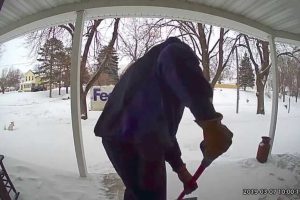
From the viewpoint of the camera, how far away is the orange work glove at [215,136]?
27.0 inches

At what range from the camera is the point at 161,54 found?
0.70 metres

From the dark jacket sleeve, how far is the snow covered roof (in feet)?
3.05

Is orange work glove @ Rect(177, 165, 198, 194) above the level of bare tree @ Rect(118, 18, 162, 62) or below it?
below

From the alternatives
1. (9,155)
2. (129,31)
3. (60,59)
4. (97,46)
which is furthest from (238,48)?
(9,155)

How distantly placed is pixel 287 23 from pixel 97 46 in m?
1.09

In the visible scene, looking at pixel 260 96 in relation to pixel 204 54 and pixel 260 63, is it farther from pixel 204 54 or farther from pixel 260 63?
pixel 204 54

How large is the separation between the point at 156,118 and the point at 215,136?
143 mm

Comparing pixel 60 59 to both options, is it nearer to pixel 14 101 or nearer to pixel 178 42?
pixel 14 101

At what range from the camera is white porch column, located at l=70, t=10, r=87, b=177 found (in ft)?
4.93

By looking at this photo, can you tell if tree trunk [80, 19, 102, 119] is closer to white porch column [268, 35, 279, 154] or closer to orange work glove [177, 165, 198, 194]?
orange work glove [177, 165, 198, 194]

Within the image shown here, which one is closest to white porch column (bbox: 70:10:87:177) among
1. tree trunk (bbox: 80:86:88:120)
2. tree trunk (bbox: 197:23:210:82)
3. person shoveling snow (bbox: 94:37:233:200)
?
tree trunk (bbox: 80:86:88:120)

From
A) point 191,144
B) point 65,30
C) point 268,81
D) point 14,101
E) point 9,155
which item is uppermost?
point 65,30

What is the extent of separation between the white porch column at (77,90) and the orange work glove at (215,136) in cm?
90

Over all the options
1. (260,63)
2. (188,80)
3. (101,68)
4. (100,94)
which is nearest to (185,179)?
(188,80)
